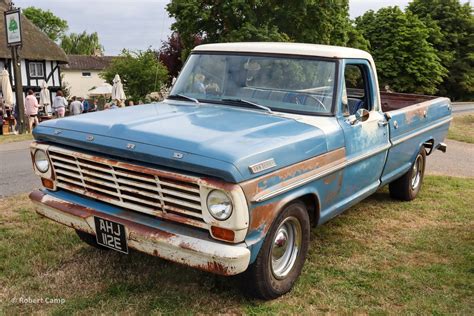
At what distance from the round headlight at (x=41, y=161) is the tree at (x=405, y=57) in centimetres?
3469

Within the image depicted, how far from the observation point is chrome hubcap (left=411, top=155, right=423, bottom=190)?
6426 millimetres

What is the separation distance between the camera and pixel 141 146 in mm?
3225

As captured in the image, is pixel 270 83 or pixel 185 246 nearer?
pixel 185 246

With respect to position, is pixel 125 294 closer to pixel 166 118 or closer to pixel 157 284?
pixel 157 284

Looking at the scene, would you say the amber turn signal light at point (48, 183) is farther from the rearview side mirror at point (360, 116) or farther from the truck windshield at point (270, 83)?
the rearview side mirror at point (360, 116)

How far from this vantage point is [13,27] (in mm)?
16422

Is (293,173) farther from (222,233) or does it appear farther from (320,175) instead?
(222,233)

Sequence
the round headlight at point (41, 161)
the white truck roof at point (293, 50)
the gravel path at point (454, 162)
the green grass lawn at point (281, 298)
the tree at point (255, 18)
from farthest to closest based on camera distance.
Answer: the tree at point (255, 18) → the gravel path at point (454, 162) → the white truck roof at point (293, 50) → the round headlight at point (41, 161) → the green grass lawn at point (281, 298)

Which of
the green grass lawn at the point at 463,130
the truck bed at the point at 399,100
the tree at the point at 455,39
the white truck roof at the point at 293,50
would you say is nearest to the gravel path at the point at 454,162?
the green grass lawn at the point at 463,130

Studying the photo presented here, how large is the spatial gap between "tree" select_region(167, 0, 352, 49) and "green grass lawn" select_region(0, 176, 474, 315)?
1733 centimetres

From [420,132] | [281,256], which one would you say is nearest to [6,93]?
[420,132]

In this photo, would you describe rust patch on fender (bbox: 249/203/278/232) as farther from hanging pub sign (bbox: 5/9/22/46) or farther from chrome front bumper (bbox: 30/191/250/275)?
Answer: hanging pub sign (bbox: 5/9/22/46)

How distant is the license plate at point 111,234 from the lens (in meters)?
3.36

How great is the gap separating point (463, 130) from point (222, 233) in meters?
16.4
